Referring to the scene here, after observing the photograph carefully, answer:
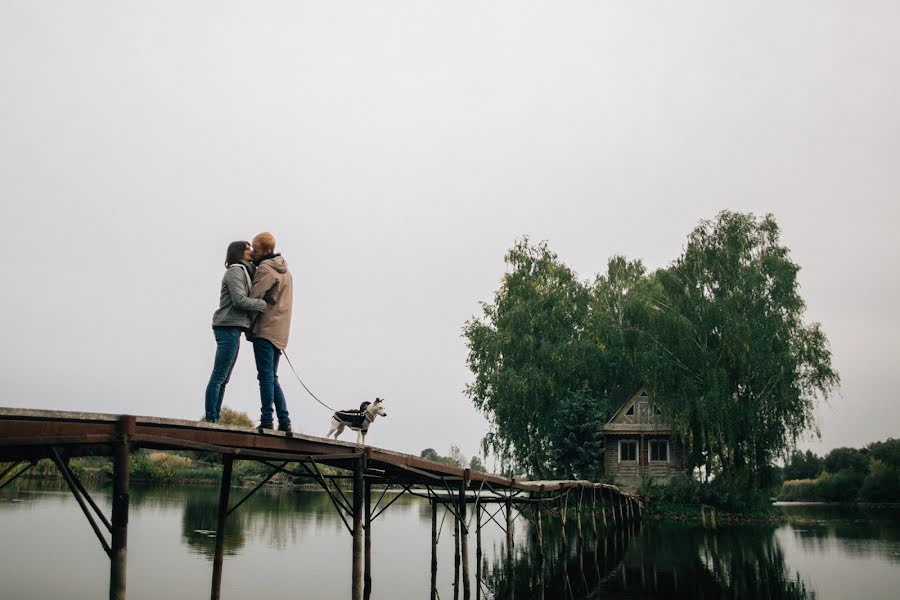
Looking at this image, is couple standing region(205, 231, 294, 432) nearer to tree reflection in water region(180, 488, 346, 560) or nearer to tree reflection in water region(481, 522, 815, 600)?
tree reflection in water region(481, 522, 815, 600)

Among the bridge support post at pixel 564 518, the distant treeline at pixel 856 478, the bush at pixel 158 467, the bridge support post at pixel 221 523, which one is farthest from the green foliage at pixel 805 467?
the bridge support post at pixel 221 523

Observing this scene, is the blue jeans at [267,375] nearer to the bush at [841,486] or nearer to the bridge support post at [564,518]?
the bridge support post at [564,518]

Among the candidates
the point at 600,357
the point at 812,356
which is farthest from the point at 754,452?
the point at 600,357

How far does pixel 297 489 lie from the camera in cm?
6775

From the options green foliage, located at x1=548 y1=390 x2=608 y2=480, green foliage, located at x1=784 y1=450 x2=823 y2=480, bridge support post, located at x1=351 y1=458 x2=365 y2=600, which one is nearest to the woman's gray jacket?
bridge support post, located at x1=351 y1=458 x2=365 y2=600

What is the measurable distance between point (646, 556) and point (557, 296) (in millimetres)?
22399

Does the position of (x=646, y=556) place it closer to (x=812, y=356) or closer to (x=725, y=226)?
(x=812, y=356)

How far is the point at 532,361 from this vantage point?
43.5 m

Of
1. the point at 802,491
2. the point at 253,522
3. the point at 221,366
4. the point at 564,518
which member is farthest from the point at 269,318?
the point at 802,491

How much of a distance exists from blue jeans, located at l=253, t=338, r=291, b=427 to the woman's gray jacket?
34cm

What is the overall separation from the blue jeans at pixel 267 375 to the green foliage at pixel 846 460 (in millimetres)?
82885

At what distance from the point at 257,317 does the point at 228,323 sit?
0.44 meters

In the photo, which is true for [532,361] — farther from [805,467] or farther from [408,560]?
[805,467]

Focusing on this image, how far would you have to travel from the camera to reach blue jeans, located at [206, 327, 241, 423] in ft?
24.3
